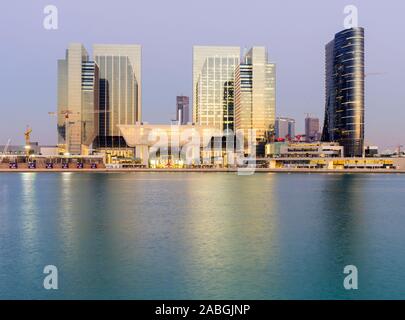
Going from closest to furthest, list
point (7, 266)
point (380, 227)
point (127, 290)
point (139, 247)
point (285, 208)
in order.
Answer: point (127, 290), point (7, 266), point (139, 247), point (380, 227), point (285, 208)

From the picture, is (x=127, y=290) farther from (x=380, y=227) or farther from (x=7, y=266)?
(x=380, y=227)

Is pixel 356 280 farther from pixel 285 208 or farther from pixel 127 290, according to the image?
pixel 285 208

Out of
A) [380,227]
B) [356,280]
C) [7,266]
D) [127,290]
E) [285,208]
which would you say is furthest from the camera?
[285,208]

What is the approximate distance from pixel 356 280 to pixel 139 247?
18.3m

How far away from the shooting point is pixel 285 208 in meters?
68.1

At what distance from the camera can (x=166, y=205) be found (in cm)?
7200
